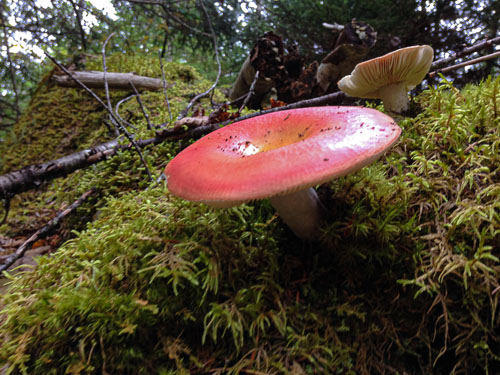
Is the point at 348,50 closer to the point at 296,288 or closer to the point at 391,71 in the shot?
the point at 391,71

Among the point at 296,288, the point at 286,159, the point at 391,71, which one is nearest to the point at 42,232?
the point at 296,288

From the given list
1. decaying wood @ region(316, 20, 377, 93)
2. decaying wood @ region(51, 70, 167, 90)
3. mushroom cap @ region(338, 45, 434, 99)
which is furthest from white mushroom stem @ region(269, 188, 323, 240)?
decaying wood @ region(51, 70, 167, 90)

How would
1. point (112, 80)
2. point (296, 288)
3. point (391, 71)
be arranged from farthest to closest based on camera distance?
point (112, 80)
point (391, 71)
point (296, 288)

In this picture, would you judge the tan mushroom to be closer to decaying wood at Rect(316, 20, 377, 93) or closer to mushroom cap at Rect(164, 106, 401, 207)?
mushroom cap at Rect(164, 106, 401, 207)

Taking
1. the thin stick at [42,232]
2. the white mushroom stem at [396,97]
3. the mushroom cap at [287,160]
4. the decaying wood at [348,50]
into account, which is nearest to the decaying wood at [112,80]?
the thin stick at [42,232]

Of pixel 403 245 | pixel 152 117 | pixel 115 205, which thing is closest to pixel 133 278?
pixel 115 205

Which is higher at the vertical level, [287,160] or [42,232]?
[287,160]

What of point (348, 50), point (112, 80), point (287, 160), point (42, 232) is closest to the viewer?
point (287, 160)

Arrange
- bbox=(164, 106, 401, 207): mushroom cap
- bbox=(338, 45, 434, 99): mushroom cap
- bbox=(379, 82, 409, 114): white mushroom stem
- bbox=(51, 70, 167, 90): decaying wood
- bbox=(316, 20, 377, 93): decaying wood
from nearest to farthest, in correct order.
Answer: bbox=(164, 106, 401, 207): mushroom cap < bbox=(338, 45, 434, 99): mushroom cap < bbox=(379, 82, 409, 114): white mushroom stem < bbox=(316, 20, 377, 93): decaying wood < bbox=(51, 70, 167, 90): decaying wood
